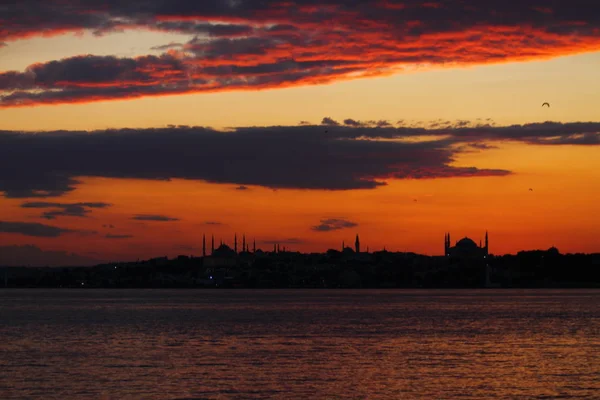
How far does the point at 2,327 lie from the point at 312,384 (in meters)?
59.6

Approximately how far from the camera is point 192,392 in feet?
150

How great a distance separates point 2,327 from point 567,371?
6441cm

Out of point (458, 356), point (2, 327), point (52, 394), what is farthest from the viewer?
point (2, 327)

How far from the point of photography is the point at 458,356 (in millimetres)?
63219

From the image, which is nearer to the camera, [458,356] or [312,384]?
[312,384]

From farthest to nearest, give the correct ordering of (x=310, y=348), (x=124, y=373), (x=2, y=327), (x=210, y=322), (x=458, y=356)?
(x=210, y=322), (x=2, y=327), (x=310, y=348), (x=458, y=356), (x=124, y=373)

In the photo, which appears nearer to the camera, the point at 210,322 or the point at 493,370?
the point at 493,370

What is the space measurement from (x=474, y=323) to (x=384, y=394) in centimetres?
6041

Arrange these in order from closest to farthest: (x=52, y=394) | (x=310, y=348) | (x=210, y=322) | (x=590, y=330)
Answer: (x=52, y=394) → (x=310, y=348) → (x=590, y=330) → (x=210, y=322)

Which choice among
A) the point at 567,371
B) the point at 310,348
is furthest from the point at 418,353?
the point at 567,371

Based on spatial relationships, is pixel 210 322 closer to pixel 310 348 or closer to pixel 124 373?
pixel 310 348

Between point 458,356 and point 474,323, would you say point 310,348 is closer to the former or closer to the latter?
point 458,356

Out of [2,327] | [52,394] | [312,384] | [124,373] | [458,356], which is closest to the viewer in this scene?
[52,394]

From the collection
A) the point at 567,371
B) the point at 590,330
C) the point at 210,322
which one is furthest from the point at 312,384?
the point at 210,322
